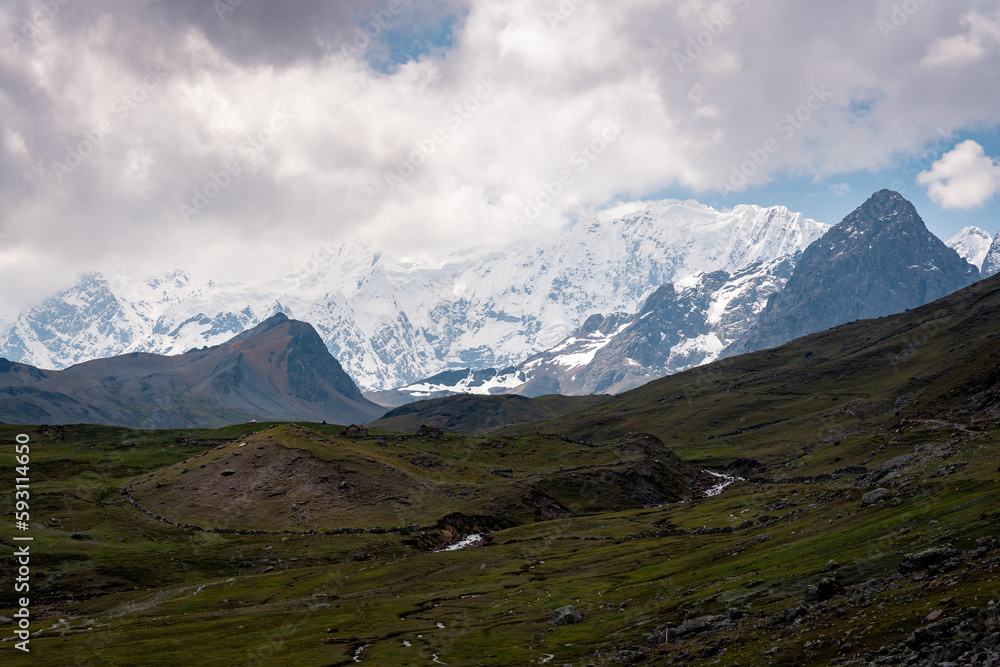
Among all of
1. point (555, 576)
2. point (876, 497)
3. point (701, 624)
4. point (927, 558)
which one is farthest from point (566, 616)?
point (927, 558)

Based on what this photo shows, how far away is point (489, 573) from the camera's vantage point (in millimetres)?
104312

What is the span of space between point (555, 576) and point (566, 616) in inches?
1141

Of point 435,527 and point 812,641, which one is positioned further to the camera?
point 435,527

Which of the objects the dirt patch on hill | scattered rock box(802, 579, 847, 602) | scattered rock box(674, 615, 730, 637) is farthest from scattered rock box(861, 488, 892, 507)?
the dirt patch on hill

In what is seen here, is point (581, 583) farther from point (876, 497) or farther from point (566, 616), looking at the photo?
point (876, 497)

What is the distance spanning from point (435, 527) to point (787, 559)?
91358 millimetres

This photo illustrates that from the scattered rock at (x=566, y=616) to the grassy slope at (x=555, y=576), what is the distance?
109 cm

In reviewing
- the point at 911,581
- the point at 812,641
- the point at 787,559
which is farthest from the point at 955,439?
the point at 812,641

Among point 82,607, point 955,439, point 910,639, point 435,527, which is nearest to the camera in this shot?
point 910,639

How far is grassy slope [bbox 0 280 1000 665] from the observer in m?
45.9

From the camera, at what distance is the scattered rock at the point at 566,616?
67.1 m

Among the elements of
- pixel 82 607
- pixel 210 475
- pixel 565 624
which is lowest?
pixel 565 624

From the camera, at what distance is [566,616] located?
6756cm

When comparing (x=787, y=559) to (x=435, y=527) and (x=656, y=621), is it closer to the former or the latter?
(x=656, y=621)
